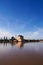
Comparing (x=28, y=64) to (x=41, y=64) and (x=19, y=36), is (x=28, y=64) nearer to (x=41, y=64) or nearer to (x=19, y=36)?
(x=41, y=64)

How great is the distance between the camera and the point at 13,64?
6102mm

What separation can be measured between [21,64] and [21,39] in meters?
55.4

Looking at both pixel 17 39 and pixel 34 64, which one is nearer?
pixel 34 64

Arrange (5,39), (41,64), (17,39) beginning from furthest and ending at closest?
(17,39) < (5,39) < (41,64)

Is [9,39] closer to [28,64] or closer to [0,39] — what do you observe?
[0,39]

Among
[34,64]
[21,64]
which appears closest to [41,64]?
[34,64]

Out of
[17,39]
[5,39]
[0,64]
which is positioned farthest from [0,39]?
[0,64]

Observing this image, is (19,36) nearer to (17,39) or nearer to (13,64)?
(17,39)

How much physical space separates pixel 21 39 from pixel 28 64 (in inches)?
2181

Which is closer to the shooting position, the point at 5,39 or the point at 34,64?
the point at 34,64

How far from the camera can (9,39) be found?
59.3 meters

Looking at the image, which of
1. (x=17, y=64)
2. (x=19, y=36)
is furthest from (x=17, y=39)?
(x=17, y=64)

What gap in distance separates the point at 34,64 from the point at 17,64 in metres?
1.20

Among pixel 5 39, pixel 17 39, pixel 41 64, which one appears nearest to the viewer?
pixel 41 64
